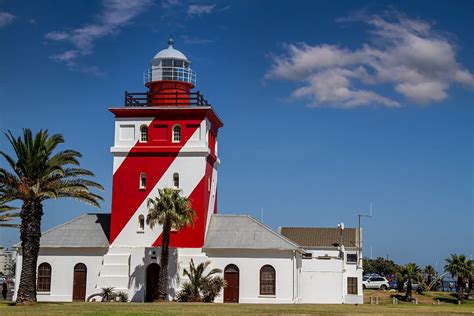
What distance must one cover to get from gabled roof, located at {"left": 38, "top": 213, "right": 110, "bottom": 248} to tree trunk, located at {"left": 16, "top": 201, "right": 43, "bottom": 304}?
359 inches

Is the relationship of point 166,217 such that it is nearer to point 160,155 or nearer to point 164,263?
point 164,263

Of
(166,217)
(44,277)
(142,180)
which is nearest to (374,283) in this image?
(142,180)

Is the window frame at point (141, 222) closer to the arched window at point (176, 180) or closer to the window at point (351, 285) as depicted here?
the arched window at point (176, 180)

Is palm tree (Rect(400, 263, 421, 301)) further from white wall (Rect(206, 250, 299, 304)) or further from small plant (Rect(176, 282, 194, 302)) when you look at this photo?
small plant (Rect(176, 282, 194, 302))

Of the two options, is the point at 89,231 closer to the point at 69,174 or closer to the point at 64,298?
the point at 64,298

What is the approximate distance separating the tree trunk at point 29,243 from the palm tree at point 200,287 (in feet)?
32.6

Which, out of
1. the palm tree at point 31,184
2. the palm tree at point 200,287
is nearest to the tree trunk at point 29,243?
the palm tree at point 31,184

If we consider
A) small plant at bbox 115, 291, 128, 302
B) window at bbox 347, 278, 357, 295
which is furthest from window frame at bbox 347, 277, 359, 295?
small plant at bbox 115, 291, 128, 302

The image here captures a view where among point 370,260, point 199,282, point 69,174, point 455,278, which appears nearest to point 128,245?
point 199,282

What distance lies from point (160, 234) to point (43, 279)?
798 centimetres

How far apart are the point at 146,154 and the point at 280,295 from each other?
480 inches

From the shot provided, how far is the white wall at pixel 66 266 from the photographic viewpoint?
1837 inches

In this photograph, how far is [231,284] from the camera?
151 feet

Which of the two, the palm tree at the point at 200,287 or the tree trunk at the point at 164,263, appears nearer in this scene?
the tree trunk at the point at 164,263
